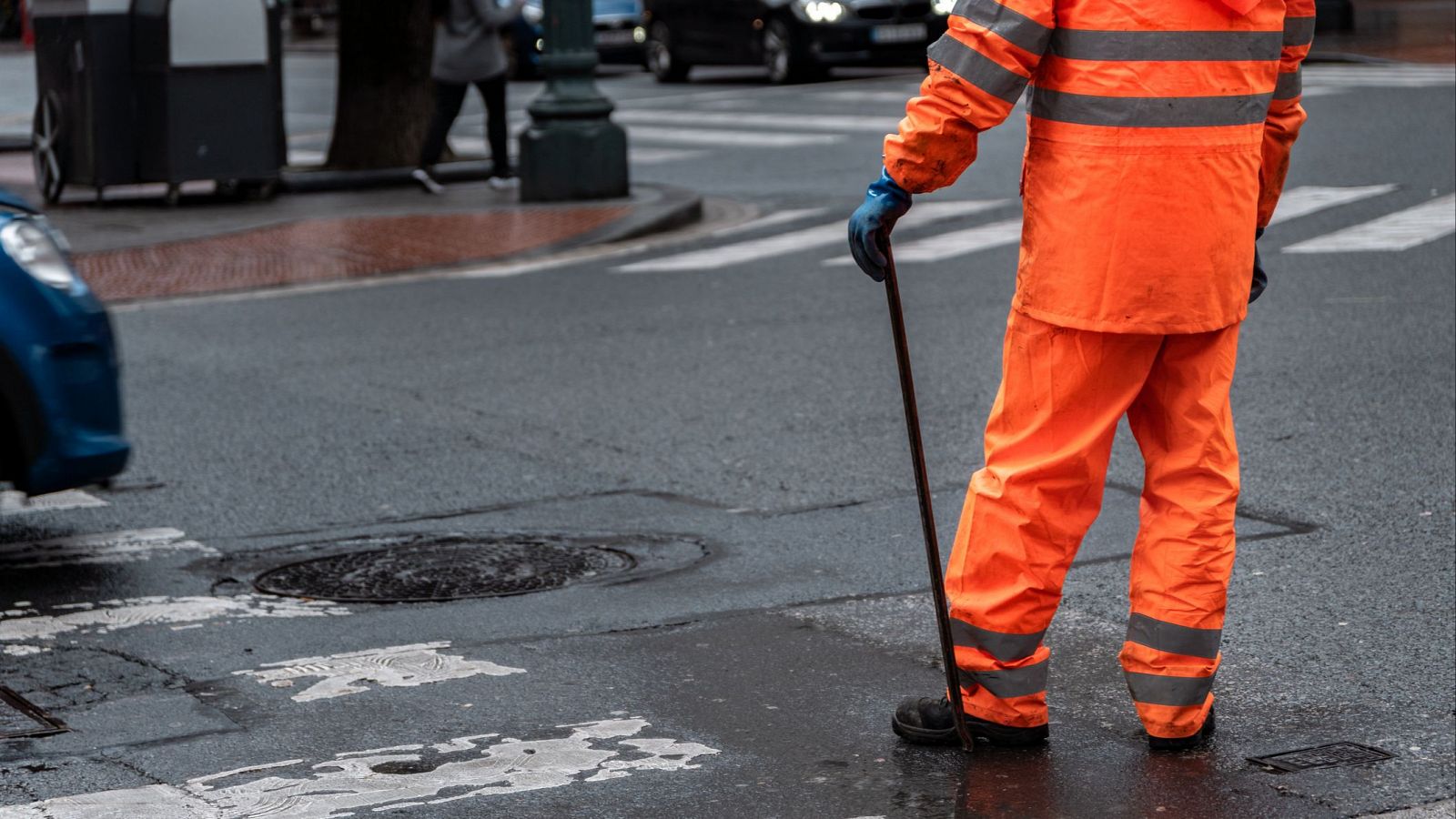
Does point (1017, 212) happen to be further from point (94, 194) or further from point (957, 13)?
point (957, 13)

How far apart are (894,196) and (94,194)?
12.4m

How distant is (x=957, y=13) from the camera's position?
146 inches

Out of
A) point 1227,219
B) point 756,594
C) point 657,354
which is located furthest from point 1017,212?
point 1227,219

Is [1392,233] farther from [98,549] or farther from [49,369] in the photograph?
[49,369]

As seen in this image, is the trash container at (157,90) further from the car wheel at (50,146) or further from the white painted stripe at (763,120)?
the white painted stripe at (763,120)

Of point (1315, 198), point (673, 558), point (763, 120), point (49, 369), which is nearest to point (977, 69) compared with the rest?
point (673, 558)

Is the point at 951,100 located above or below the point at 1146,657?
above

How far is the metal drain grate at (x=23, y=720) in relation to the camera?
13.6ft

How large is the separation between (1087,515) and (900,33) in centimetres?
1994

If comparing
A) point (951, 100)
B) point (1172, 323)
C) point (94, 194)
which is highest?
point (951, 100)

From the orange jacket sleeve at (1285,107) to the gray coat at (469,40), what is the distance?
36.6 feet

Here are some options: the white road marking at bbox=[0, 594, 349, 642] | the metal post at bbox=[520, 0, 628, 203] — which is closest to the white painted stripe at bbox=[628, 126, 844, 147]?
the metal post at bbox=[520, 0, 628, 203]

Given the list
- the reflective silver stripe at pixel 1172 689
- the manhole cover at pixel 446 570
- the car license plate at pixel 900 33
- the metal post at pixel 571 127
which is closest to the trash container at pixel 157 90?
the metal post at pixel 571 127

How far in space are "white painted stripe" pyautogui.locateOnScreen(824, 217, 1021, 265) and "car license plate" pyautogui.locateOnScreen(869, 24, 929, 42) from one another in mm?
11323
